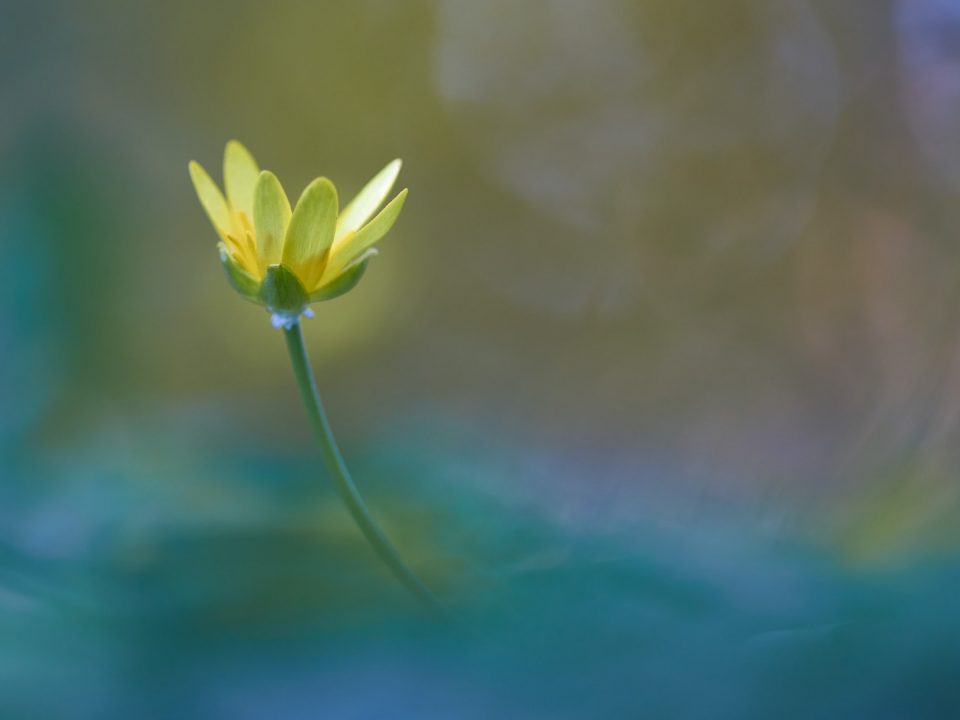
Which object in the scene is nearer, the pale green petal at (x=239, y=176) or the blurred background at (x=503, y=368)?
the blurred background at (x=503, y=368)

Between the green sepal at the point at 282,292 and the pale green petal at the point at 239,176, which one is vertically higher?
the pale green petal at the point at 239,176

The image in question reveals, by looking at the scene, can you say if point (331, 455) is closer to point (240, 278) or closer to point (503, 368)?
point (240, 278)

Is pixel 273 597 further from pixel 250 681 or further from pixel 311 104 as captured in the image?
pixel 311 104

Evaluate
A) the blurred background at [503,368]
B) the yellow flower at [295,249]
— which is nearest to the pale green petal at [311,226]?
the yellow flower at [295,249]

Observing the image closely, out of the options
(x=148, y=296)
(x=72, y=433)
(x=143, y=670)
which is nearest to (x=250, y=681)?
(x=143, y=670)

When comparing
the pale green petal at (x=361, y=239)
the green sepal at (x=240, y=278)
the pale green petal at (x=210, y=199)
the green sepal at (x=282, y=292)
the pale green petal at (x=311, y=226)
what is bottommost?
the green sepal at (x=282, y=292)

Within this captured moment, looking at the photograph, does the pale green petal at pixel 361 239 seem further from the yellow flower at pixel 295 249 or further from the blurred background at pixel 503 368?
the blurred background at pixel 503 368

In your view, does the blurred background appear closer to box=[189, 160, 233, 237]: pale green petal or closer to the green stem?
the green stem
